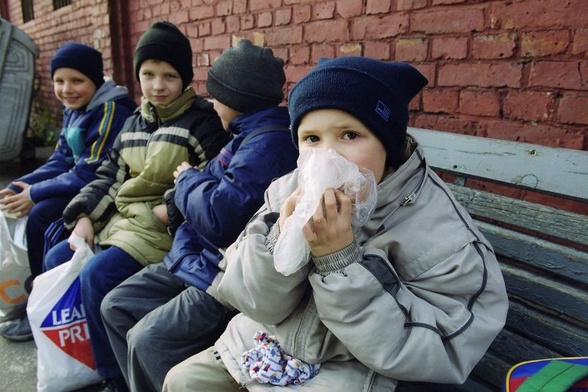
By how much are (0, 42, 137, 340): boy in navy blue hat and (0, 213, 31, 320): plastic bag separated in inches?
1.4

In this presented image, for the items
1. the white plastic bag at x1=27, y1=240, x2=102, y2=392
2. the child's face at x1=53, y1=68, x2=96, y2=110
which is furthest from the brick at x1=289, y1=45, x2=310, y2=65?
the white plastic bag at x1=27, y1=240, x2=102, y2=392

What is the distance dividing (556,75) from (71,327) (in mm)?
2176

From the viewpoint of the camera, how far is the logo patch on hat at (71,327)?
6.35 ft

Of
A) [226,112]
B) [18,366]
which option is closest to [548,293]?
[226,112]

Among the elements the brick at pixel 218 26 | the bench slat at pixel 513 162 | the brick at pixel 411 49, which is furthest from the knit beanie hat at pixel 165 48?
the bench slat at pixel 513 162

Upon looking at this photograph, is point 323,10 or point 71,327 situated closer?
point 71,327

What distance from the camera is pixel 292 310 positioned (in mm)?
1139

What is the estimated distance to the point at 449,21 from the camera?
5.60ft

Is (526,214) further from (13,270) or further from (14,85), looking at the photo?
(14,85)

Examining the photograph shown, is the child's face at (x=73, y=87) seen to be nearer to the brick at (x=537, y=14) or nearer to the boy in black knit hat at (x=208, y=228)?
the boy in black knit hat at (x=208, y=228)

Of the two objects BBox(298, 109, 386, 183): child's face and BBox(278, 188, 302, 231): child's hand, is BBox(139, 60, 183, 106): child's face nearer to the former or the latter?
BBox(298, 109, 386, 183): child's face

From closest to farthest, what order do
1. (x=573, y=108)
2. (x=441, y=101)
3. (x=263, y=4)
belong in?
(x=573, y=108) < (x=441, y=101) < (x=263, y=4)

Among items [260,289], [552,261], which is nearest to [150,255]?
[260,289]

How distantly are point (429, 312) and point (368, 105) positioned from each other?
54cm
